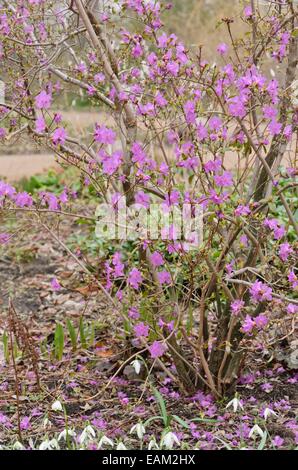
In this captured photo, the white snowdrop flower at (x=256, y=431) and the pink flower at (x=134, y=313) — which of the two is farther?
the pink flower at (x=134, y=313)

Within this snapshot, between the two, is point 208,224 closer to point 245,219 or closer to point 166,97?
point 245,219

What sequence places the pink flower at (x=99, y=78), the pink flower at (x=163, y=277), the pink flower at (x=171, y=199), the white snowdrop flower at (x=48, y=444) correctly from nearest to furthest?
1. the white snowdrop flower at (x=48, y=444)
2. the pink flower at (x=171, y=199)
3. the pink flower at (x=163, y=277)
4. the pink flower at (x=99, y=78)

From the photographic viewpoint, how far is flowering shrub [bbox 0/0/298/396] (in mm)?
2764

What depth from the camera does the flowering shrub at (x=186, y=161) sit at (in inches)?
109

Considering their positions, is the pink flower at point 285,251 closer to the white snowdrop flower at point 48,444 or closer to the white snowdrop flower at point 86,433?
the white snowdrop flower at point 86,433

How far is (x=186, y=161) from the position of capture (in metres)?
2.78

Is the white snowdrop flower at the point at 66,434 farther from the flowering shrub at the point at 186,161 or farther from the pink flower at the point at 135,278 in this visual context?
the pink flower at the point at 135,278

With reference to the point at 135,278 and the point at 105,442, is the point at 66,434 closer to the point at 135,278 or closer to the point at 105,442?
the point at 105,442

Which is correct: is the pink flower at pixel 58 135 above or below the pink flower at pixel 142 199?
above

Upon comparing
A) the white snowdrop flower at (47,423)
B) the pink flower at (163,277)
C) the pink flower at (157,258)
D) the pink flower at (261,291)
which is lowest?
the white snowdrop flower at (47,423)

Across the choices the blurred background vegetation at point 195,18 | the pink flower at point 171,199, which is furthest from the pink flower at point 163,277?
the blurred background vegetation at point 195,18

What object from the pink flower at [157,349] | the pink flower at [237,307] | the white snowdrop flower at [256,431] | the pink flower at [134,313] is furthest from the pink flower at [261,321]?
the pink flower at [134,313]

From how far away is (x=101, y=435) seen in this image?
8.72 ft

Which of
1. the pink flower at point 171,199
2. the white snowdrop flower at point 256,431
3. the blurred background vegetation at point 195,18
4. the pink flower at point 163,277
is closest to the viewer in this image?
the white snowdrop flower at point 256,431
